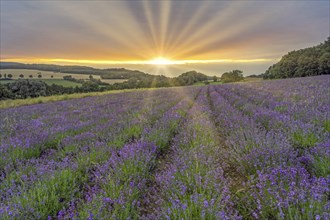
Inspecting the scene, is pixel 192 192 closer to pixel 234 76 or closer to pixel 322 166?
pixel 322 166

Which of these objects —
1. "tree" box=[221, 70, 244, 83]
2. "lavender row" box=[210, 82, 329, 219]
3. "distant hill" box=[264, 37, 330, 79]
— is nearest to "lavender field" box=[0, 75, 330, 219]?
"lavender row" box=[210, 82, 329, 219]

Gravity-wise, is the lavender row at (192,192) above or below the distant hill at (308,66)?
below

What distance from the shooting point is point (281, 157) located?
3002 mm

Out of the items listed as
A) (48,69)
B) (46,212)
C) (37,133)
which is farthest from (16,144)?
(48,69)

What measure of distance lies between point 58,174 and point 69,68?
8375 centimetres

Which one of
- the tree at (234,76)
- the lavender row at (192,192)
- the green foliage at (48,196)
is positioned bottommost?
the green foliage at (48,196)

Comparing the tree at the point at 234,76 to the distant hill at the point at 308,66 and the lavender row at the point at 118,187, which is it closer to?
the distant hill at the point at 308,66

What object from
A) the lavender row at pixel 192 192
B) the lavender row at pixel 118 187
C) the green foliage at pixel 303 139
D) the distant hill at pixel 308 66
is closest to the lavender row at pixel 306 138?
the green foliage at pixel 303 139

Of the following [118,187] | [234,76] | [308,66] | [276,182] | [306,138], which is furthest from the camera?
[234,76]

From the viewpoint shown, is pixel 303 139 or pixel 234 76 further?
pixel 234 76

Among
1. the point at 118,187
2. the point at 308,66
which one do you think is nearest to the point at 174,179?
the point at 118,187

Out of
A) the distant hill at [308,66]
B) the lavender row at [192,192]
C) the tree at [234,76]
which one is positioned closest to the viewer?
the lavender row at [192,192]

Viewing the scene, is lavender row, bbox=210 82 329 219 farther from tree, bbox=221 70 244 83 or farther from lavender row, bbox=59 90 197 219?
tree, bbox=221 70 244 83

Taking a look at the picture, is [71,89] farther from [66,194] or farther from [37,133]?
[66,194]
